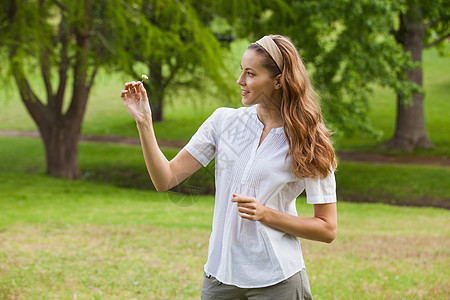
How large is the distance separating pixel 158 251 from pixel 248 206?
20.4 ft

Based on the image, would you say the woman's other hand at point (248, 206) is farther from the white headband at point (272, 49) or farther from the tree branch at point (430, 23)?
the tree branch at point (430, 23)

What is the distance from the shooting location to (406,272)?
712cm

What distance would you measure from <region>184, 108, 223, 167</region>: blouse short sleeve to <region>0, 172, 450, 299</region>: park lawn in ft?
0.85

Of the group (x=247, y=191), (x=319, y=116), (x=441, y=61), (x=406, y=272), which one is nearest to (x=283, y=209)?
(x=247, y=191)

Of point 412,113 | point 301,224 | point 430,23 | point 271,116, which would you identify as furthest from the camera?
point 412,113

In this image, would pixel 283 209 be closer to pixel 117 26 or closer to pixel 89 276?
pixel 89 276

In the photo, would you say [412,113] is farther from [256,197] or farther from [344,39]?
[256,197]

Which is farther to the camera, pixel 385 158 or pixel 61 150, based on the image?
pixel 385 158

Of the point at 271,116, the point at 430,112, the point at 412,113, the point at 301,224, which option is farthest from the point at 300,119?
the point at 430,112

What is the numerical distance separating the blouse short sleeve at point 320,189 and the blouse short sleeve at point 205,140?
0.41m

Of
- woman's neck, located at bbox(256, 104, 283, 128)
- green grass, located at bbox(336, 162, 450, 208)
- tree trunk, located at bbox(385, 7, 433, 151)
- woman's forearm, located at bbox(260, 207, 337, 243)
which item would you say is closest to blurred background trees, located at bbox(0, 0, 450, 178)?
tree trunk, located at bbox(385, 7, 433, 151)

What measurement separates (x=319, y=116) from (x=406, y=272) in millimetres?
5475

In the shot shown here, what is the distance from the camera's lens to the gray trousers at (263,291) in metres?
2.17

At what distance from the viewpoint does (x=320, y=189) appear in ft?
7.06
